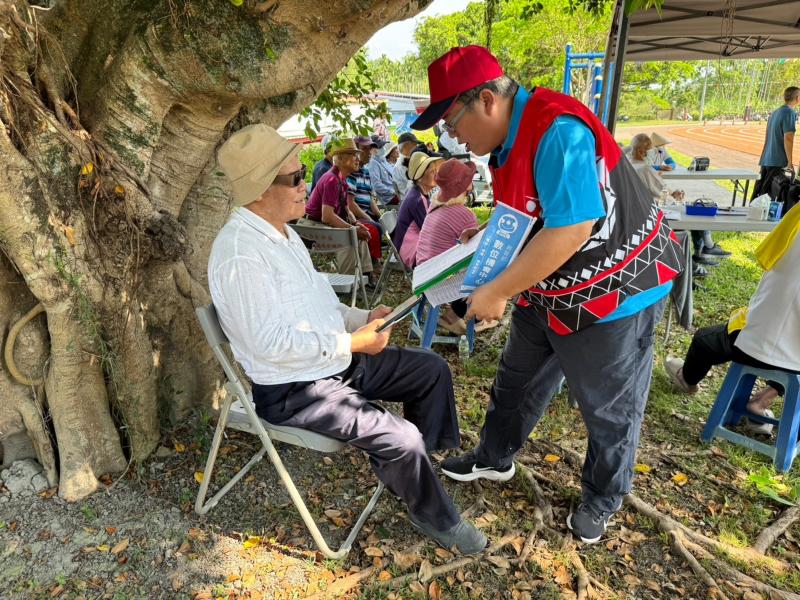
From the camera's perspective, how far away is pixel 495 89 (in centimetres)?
189

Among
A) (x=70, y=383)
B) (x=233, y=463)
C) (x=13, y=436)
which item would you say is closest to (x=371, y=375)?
(x=233, y=463)

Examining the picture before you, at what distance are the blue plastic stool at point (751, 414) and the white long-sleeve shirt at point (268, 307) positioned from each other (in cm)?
244

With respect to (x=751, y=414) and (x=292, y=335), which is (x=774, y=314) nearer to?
(x=751, y=414)

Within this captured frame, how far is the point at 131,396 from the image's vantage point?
9.18ft

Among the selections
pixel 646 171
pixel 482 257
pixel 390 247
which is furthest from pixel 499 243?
pixel 646 171

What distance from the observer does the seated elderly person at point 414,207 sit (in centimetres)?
508

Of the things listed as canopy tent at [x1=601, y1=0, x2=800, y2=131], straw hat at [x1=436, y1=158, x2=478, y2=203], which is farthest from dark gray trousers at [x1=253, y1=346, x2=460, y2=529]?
canopy tent at [x1=601, y1=0, x2=800, y2=131]

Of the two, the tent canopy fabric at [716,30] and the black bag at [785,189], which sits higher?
the tent canopy fabric at [716,30]

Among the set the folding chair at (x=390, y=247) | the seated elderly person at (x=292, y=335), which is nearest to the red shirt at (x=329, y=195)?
the folding chair at (x=390, y=247)

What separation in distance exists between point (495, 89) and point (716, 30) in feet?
22.6

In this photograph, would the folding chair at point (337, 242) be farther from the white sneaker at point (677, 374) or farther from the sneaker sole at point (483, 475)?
the white sneaker at point (677, 374)

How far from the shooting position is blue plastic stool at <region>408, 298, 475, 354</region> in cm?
407

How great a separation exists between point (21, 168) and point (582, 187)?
2265mm

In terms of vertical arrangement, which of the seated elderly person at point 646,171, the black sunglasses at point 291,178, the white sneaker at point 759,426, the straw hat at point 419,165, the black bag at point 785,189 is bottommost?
the white sneaker at point 759,426
